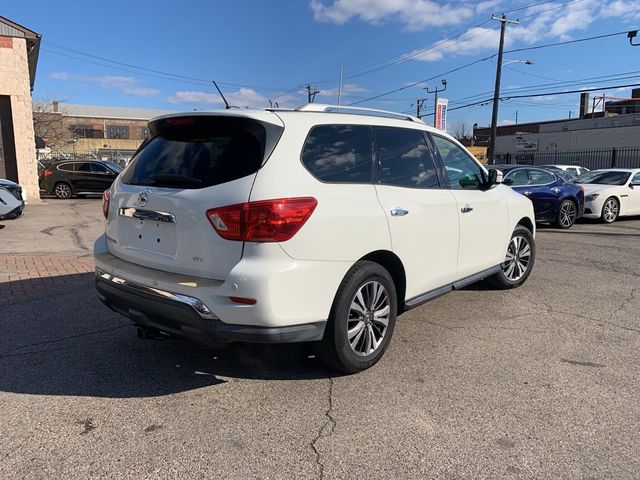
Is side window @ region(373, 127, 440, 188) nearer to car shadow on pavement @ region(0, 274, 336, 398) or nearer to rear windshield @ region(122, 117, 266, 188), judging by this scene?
rear windshield @ region(122, 117, 266, 188)

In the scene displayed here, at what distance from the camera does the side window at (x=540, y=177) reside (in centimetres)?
1227

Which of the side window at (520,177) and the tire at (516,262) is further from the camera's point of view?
the side window at (520,177)

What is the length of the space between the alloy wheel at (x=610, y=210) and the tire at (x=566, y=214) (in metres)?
1.67

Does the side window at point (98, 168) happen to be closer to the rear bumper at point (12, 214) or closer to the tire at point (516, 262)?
the rear bumper at point (12, 214)

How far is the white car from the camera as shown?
13.3 metres

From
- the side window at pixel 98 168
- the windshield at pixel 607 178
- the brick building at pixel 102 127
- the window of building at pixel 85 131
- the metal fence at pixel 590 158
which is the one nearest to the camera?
the windshield at pixel 607 178

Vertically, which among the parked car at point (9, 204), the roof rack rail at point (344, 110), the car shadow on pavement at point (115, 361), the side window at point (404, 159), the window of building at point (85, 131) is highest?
the window of building at point (85, 131)

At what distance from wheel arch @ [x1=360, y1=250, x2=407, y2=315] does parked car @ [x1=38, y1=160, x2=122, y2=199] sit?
1937 cm

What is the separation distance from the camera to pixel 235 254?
311 centimetres

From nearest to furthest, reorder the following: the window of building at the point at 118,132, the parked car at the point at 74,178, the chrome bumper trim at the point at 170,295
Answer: the chrome bumper trim at the point at 170,295 → the parked car at the point at 74,178 → the window of building at the point at 118,132

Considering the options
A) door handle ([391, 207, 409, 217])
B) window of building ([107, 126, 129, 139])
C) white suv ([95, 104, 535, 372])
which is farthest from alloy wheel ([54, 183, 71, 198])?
window of building ([107, 126, 129, 139])

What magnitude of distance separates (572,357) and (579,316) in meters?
1.24

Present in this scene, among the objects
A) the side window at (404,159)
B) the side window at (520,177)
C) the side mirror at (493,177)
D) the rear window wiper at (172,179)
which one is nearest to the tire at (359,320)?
the side window at (404,159)

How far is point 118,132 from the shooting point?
78250 millimetres
